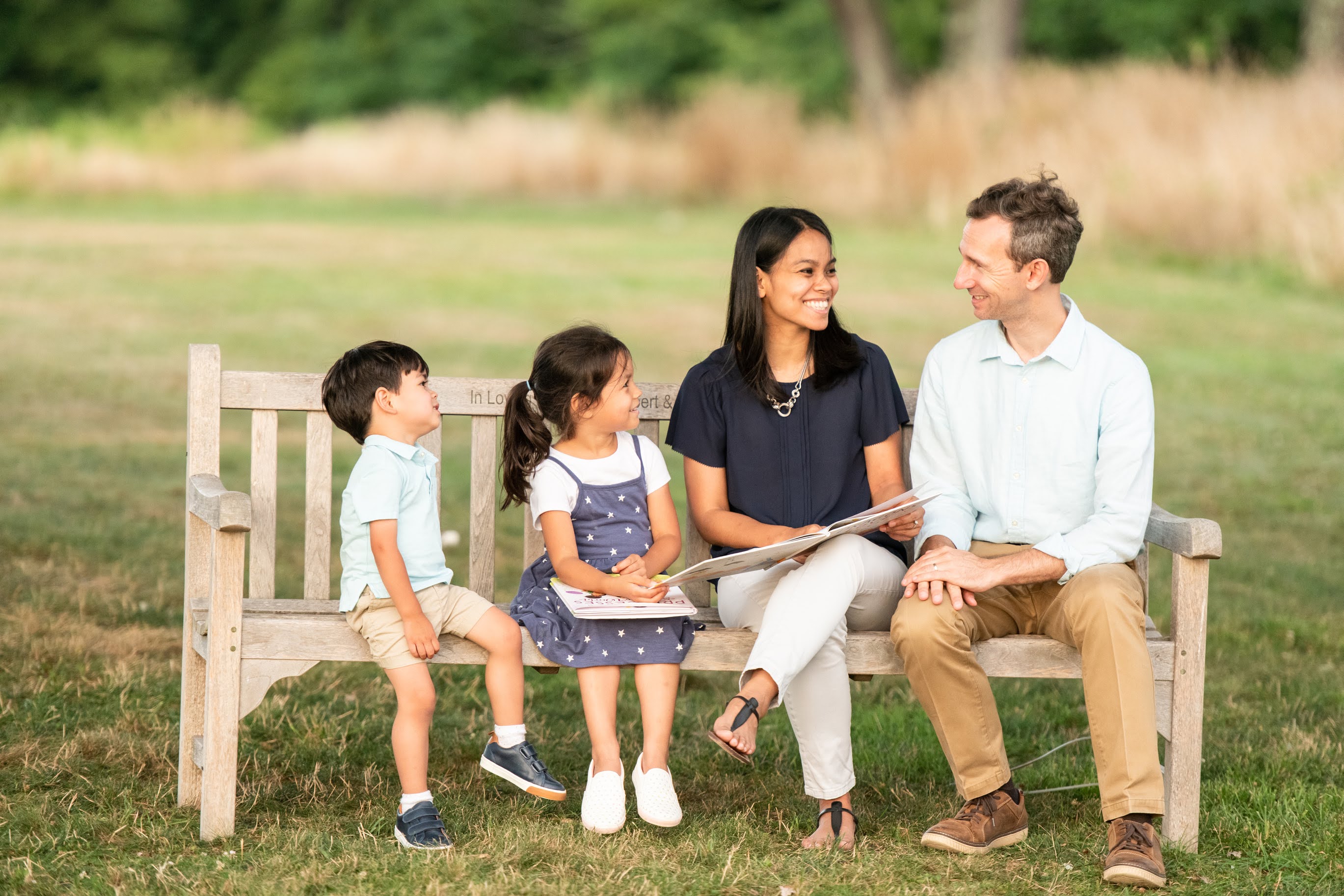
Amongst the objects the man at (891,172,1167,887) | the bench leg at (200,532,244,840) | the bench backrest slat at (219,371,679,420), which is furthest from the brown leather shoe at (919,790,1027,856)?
the bench leg at (200,532,244,840)

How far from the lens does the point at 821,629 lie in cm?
372

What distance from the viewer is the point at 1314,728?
480 centimetres

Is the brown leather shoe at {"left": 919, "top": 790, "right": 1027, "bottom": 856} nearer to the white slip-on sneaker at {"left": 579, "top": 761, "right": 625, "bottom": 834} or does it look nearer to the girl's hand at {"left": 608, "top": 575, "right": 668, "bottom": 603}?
the white slip-on sneaker at {"left": 579, "top": 761, "right": 625, "bottom": 834}

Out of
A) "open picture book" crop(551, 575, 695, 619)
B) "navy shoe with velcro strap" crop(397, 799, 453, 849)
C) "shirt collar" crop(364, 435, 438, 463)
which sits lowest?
"navy shoe with velcro strap" crop(397, 799, 453, 849)

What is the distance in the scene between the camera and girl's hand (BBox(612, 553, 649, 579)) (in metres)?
3.85

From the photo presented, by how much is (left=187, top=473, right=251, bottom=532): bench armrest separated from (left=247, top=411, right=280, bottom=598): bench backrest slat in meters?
0.23

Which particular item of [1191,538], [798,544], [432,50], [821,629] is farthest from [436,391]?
[432,50]

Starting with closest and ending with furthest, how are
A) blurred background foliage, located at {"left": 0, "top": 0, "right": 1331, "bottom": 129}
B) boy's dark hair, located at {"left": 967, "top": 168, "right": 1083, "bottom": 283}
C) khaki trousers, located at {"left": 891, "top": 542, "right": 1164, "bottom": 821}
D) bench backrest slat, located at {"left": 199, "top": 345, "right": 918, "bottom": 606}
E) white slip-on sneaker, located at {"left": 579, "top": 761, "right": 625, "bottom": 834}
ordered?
khaki trousers, located at {"left": 891, "top": 542, "right": 1164, "bottom": 821} < white slip-on sneaker, located at {"left": 579, "top": 761, "right": 625, "bottom": 834} < boy's dark hair, located at {"left": 967, "top": 168, "right": 1083, "bottom": 283} < bench backrest slat, located at {"left": 199, "top": 345, "right": 918, "bottom": 606} < blurred background foliage, located at {"left": 0, "top": 0, "right": 1331, "bottom": 129}

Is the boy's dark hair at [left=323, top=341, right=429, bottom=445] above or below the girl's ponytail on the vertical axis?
above

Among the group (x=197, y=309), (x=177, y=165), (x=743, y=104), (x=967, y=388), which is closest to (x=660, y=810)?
(x=967, y=388)

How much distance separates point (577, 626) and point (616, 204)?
21727mm

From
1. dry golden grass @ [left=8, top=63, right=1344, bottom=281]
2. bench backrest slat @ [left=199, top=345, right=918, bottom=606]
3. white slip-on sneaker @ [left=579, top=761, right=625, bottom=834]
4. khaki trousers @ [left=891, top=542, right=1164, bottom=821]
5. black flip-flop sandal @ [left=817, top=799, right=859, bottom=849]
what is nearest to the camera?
khaki trousers @ [left=891, top=542, right=1164, bottom=821]

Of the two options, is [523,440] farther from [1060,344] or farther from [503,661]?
[1060,344]

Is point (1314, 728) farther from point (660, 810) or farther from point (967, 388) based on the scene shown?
point (660, 810)
